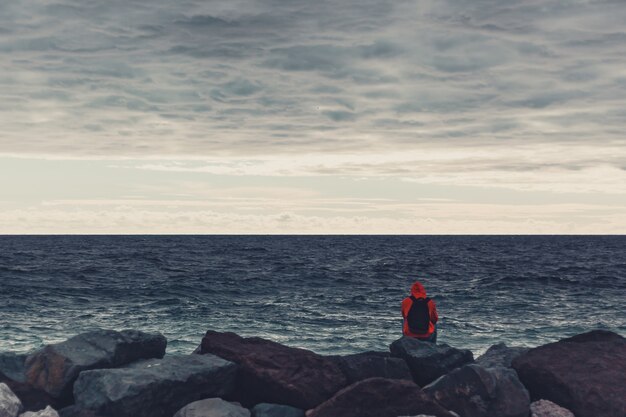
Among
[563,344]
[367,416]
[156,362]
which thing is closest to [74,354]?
[156,362]

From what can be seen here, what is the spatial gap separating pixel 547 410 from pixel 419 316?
11.9 feet

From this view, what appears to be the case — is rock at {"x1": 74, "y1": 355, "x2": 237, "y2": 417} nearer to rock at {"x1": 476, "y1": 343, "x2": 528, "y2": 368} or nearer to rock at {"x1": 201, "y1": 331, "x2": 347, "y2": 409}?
rock at {"x1": 201, "y1": 331, "x2": 347, "y2": 409}

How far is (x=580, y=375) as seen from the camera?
401 inches

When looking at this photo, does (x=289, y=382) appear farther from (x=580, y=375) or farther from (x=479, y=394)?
(x=580, y=375)

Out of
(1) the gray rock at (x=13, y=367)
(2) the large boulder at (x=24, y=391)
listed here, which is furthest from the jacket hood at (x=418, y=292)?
(1) the gray rock at (x=13, y=367)

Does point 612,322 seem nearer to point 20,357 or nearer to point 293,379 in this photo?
point 293,379

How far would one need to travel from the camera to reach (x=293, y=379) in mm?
10062

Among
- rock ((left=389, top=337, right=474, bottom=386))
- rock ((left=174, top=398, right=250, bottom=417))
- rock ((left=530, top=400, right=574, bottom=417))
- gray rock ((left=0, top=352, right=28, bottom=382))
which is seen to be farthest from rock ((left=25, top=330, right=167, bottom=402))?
rock ((left=530, top=400, right=574, bottom=417))

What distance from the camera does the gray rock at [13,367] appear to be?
1073cm

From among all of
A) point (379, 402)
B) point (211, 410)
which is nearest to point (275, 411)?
point (211, 410)

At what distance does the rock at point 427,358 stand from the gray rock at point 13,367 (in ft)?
19.2

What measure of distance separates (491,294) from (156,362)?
2729cm

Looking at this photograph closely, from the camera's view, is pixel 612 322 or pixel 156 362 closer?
pixel 156 362

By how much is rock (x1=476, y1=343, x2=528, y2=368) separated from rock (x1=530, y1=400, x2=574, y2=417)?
1.56m
